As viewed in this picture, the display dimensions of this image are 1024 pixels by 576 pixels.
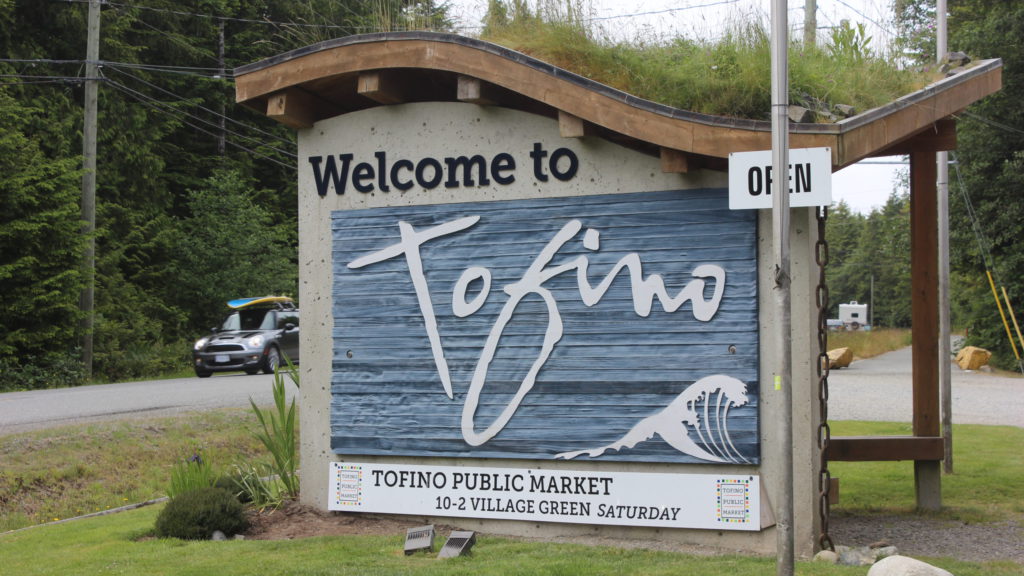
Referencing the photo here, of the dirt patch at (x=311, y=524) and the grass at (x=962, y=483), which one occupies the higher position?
the dirt patch at (x=311, y=524)

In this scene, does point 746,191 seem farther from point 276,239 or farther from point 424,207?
point 276,239

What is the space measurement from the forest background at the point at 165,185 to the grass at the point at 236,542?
11.5 meters

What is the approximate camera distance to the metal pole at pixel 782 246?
5824 millimetres

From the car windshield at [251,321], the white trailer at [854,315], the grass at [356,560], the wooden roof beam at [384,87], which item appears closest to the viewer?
the grass at [356,560]

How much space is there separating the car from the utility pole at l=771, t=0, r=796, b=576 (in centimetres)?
1912

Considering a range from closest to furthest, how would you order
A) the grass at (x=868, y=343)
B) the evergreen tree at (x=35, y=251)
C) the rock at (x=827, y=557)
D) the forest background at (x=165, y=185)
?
1. the rock at (x=827, y=557)
2. the evergreen tree at (x=35, y=251)
3. the forest background at (x=165, y=185)
4. the grass at (x=868, y=343)

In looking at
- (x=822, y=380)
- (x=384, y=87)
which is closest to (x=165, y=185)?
(x=384, y=87)

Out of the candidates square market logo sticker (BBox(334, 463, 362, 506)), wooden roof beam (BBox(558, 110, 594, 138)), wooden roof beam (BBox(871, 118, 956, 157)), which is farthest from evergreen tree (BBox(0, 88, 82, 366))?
wooden roof beam (BBox(871, 118, 956, 157))

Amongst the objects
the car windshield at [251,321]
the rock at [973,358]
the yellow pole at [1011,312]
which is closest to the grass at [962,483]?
the car windshield at [251,321]

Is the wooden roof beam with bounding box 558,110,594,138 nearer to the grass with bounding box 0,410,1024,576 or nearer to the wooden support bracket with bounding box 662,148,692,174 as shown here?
the wooden support bracket with bounding box 662,148,692,174

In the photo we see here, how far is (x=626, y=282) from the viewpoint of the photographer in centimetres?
799

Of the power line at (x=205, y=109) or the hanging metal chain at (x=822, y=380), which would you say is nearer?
the hanging metal chain at (x=822, y=380)

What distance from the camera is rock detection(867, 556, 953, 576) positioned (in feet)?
19.1

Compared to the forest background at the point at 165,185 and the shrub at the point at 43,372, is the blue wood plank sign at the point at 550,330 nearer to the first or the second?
the shrub at the point at 43,372
